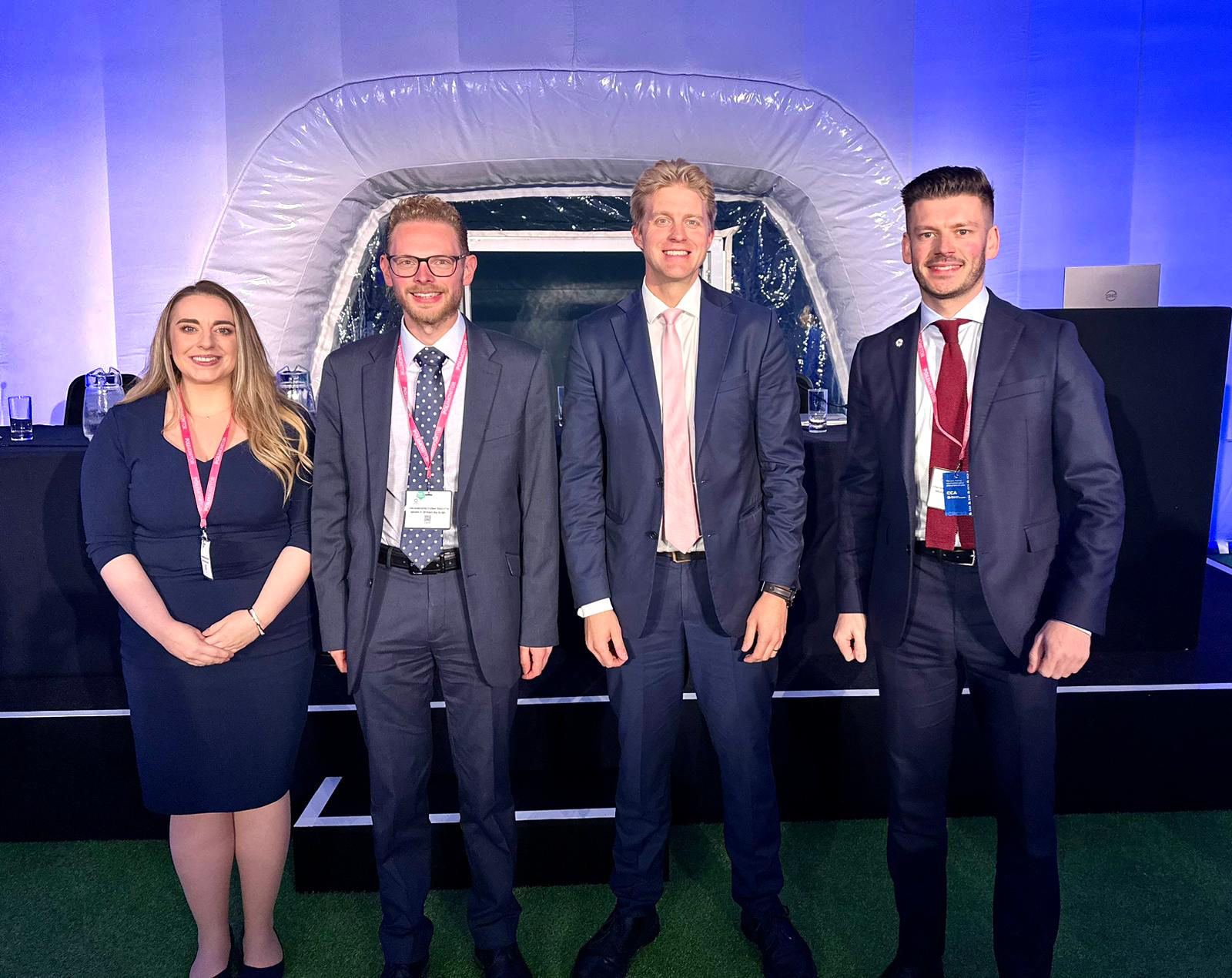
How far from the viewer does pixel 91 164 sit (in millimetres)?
4566

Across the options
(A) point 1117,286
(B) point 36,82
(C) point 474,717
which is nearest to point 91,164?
(B) point 36,82

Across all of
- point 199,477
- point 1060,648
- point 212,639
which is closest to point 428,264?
point 199,477

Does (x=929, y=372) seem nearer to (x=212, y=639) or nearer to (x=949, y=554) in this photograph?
(x=949, y=554)

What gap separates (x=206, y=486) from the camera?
1814 mm

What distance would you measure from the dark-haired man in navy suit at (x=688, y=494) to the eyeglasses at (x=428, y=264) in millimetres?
293

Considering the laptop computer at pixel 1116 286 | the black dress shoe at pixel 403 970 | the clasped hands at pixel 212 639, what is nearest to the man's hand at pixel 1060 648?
the black dress shoe at pixel 403 970

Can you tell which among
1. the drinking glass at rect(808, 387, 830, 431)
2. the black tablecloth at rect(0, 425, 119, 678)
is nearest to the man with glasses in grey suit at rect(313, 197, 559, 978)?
the black tablecloth at rect(0, 425, 119, 678)

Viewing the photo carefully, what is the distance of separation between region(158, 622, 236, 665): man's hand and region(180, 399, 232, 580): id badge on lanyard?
4.6 inches

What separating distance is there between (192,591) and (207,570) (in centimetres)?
5

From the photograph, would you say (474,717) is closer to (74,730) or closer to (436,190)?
(74,730)

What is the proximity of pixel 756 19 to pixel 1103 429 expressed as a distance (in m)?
3.40

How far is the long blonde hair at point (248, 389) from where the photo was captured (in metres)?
1.83

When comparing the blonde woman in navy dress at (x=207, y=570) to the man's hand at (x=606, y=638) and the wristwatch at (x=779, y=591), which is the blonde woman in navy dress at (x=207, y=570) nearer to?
the man's hand at (x=606, y=638)

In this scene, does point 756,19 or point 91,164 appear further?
point 91,164
